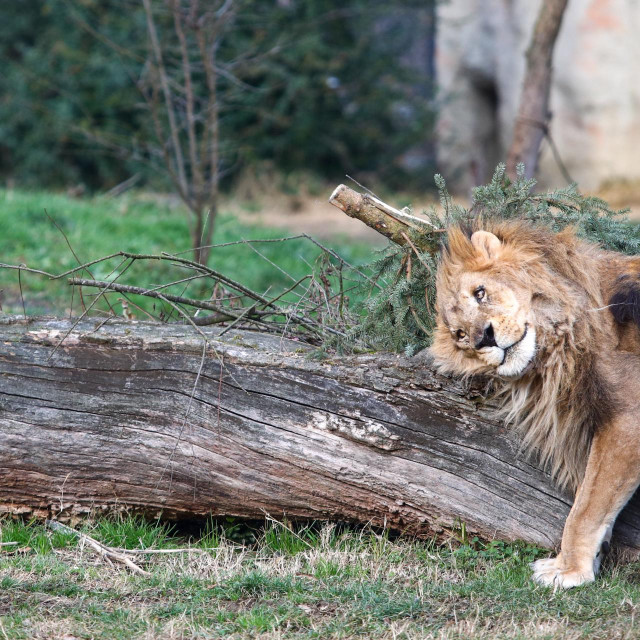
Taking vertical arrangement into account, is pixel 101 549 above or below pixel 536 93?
below

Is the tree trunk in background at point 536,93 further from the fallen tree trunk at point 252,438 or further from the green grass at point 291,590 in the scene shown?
the green grass at point 291,590

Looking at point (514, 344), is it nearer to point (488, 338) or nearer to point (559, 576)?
point (488, 338)

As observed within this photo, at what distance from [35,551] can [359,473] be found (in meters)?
1.61

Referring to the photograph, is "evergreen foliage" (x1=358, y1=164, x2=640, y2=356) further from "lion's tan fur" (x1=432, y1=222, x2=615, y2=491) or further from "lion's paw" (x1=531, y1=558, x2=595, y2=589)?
"lion's paw" (x1=531, y1=558, x2=595, y2=589)

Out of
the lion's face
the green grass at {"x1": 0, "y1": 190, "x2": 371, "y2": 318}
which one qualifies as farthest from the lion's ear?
the green grass at {"x1": 0, "y1": 190, "x2": 371, "y2": 318}

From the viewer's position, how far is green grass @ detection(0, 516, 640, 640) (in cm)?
334

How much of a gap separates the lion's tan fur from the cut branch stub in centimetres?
40

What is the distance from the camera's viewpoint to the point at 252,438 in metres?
4.16

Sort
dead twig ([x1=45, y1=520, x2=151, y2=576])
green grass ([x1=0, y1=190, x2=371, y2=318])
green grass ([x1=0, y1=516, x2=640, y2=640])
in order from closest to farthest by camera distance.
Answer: green grass ([x1=0, y1=516, x2=640, y2=640])
dead twig ([x1=45, y1=520, x2=151, y2=576])
green grass ([x1=0, y1=190, x2=371, y2=318])

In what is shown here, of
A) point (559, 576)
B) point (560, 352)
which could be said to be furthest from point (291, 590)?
point (560, 352)

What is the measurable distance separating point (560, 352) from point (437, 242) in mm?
928

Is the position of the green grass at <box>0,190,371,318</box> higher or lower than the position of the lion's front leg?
lower

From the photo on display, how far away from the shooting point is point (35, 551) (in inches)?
163

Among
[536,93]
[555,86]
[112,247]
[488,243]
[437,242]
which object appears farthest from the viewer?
[555,86]
